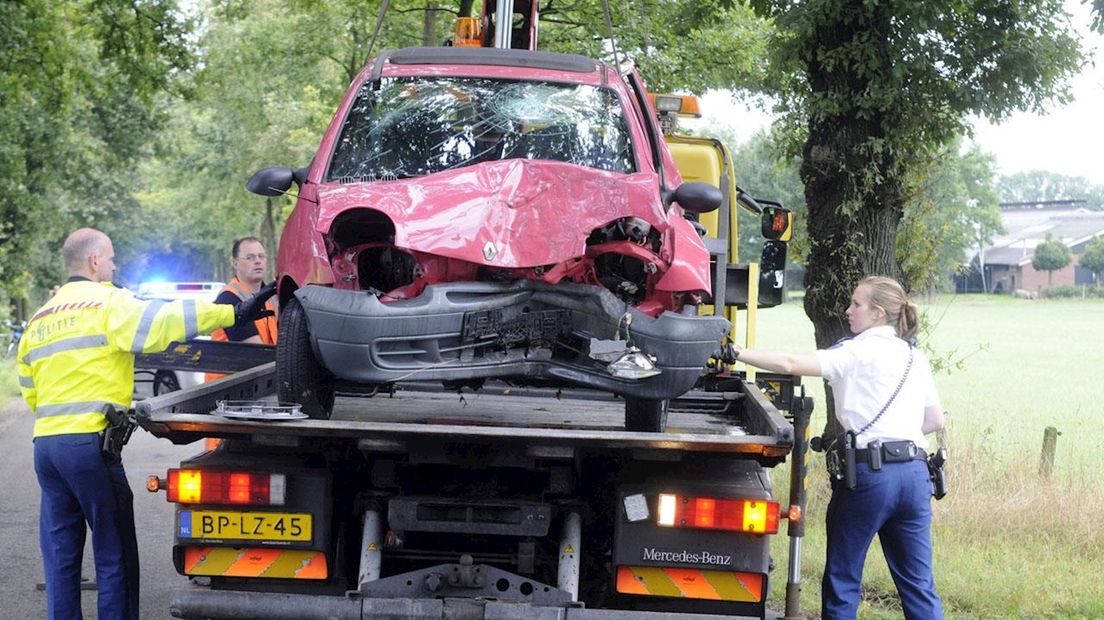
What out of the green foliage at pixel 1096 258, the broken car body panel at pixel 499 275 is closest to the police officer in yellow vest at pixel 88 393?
the broken car body panel at pixel 499 275

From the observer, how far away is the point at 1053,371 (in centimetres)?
2728

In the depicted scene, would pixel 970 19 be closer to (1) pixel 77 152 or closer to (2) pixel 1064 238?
(1) pixel 77 152

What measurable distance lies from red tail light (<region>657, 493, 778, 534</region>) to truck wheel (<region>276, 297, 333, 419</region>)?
1.52m

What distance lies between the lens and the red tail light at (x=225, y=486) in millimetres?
5391

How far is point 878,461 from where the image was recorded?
572 cm

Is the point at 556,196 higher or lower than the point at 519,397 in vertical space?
higher

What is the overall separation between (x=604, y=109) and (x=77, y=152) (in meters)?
26.0

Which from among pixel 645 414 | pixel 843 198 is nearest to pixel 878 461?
pixel 645 414

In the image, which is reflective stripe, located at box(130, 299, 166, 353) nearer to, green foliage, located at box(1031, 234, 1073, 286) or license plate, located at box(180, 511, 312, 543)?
license plate, located at box(180, 511, 312, 543)

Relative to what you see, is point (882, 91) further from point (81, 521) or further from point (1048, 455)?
point (81, 521)

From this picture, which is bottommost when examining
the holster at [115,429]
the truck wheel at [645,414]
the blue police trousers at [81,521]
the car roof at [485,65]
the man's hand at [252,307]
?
the blue police trousers at [81,521]

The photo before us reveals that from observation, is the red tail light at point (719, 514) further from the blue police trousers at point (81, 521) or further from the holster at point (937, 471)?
the blue police trousers at point (81, 521)

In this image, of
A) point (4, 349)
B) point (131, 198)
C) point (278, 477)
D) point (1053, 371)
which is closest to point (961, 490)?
point (278, 477)

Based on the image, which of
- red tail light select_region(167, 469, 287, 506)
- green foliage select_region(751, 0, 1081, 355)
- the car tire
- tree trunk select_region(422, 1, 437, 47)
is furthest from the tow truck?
tree trunk select_region(422, 1, 437, 47)
